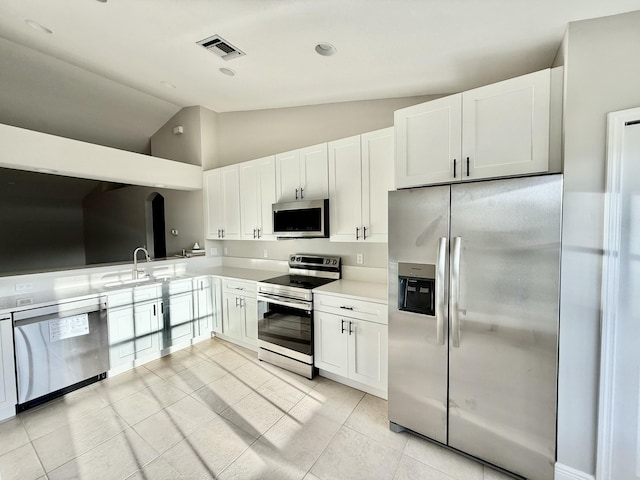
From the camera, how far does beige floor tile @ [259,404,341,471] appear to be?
1897 mm

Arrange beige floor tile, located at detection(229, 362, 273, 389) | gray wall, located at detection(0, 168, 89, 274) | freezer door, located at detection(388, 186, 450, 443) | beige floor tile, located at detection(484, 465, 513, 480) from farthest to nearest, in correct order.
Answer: gray wall, located at detection(0, 168, 89, 274)
beige floor tile, located at detection(229, 362, 273, 389)
freezer door, located at detection(388, 186, 450, 443)
beige floor tile, located at detection(484, 465, 513, 480)

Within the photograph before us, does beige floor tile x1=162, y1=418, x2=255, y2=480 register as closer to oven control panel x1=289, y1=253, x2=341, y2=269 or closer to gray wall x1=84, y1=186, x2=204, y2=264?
oven control panel x1=289, y1=253, x2=341, y2=269

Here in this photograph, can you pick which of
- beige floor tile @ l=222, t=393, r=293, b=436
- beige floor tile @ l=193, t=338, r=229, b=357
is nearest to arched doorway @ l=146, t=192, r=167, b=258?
beige floor tile @ l=193, t=338, r=229, b=357

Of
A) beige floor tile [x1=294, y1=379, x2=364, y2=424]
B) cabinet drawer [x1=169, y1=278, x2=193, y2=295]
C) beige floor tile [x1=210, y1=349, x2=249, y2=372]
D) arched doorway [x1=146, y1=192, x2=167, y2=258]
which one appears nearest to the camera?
beige floor tile [x1=294, y1=379, x2=364, y2=424]

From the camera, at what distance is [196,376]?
9.67 feet

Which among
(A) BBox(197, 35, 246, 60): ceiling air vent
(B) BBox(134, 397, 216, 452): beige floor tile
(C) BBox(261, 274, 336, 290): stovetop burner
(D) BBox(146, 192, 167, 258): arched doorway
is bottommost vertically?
(B) BBox(134, 397, 216, 452): beige floor tile

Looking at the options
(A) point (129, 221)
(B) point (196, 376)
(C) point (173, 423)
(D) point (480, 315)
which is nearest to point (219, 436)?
(C) point (173, 423)

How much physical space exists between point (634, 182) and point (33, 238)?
9917 millimetres

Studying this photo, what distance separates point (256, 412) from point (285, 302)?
99cm

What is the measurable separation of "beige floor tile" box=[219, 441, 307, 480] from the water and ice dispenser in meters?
1.28

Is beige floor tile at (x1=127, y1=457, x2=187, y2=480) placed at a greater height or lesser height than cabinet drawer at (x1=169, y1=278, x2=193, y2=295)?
lesser

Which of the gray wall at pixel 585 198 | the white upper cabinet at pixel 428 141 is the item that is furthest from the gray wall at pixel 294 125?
the gray wall at pixel 585 198

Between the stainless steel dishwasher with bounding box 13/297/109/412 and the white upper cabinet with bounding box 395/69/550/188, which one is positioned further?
the stainless steel dishwasher with bounding box 13/297/109/412

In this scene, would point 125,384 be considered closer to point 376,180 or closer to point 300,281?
point 300,281
